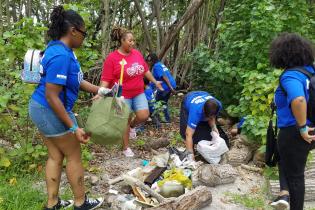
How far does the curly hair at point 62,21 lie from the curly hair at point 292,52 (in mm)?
1594

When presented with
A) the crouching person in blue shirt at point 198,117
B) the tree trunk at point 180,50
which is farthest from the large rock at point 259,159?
the tree trunk at point 180,50

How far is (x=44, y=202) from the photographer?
149 inches

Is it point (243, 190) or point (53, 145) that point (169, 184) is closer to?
point (243, 190)

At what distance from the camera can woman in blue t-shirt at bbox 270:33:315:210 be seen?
319cm

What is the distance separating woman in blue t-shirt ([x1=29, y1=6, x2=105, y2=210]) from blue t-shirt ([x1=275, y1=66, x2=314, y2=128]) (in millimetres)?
1573

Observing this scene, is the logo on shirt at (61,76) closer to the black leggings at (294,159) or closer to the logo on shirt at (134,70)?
the black leggings at (294,159)

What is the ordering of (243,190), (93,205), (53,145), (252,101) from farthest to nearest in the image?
(252,101) < (243,190) < (93,205) < (53,145)

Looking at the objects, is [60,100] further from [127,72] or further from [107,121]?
[127,72]

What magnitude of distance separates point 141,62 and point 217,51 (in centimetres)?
296

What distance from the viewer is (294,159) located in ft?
11.1

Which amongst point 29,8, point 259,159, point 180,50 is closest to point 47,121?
point 259,159

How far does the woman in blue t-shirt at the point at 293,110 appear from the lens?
3188mm

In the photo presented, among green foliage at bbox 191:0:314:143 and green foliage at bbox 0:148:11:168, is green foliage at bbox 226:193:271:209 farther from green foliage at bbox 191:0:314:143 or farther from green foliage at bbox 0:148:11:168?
green foliage at bbox 0:148:11:168

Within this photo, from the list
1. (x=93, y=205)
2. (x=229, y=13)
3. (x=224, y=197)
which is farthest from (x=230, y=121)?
(x=93, y=205)
